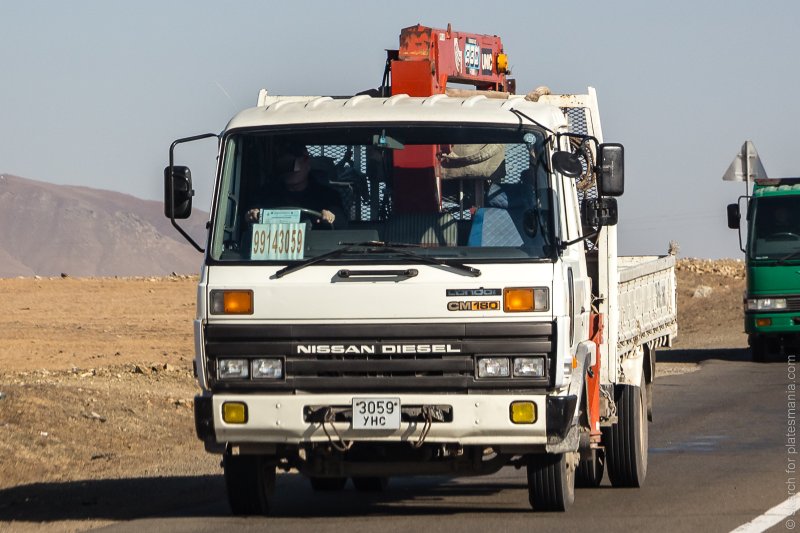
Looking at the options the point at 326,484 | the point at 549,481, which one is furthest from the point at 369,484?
the point at 549,481

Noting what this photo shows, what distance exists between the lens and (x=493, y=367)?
30.3 feet

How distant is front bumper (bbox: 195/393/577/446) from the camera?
362 inches

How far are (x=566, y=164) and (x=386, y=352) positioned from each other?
1607mm

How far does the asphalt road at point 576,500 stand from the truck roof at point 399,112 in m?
2.57

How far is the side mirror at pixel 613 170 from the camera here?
9.84 meters

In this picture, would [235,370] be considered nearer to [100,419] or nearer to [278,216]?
Answer: [278,216]

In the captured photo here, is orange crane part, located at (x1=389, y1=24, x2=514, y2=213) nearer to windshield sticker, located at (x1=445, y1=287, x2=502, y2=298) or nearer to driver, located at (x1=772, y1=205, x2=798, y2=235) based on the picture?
windshield sticker, located at (x1=445, y1=287, x2=502, y2=298)

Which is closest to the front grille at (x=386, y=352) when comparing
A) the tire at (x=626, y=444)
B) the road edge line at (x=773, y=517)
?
the road edge line at (x=773, y=517)

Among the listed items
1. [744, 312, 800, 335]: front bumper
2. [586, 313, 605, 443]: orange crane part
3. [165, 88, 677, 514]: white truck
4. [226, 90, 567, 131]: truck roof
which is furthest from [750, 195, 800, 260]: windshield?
[226, 90, 567, 131]: truck roof

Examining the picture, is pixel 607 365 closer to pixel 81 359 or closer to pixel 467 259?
pixel 467 259

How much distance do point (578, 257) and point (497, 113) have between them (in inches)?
45.0

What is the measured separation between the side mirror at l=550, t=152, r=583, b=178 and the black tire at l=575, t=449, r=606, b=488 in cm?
319

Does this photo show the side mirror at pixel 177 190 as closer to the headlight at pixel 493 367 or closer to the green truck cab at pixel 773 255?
the headlight at pixel 493 367

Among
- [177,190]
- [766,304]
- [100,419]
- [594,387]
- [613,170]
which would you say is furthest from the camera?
[766,304]
